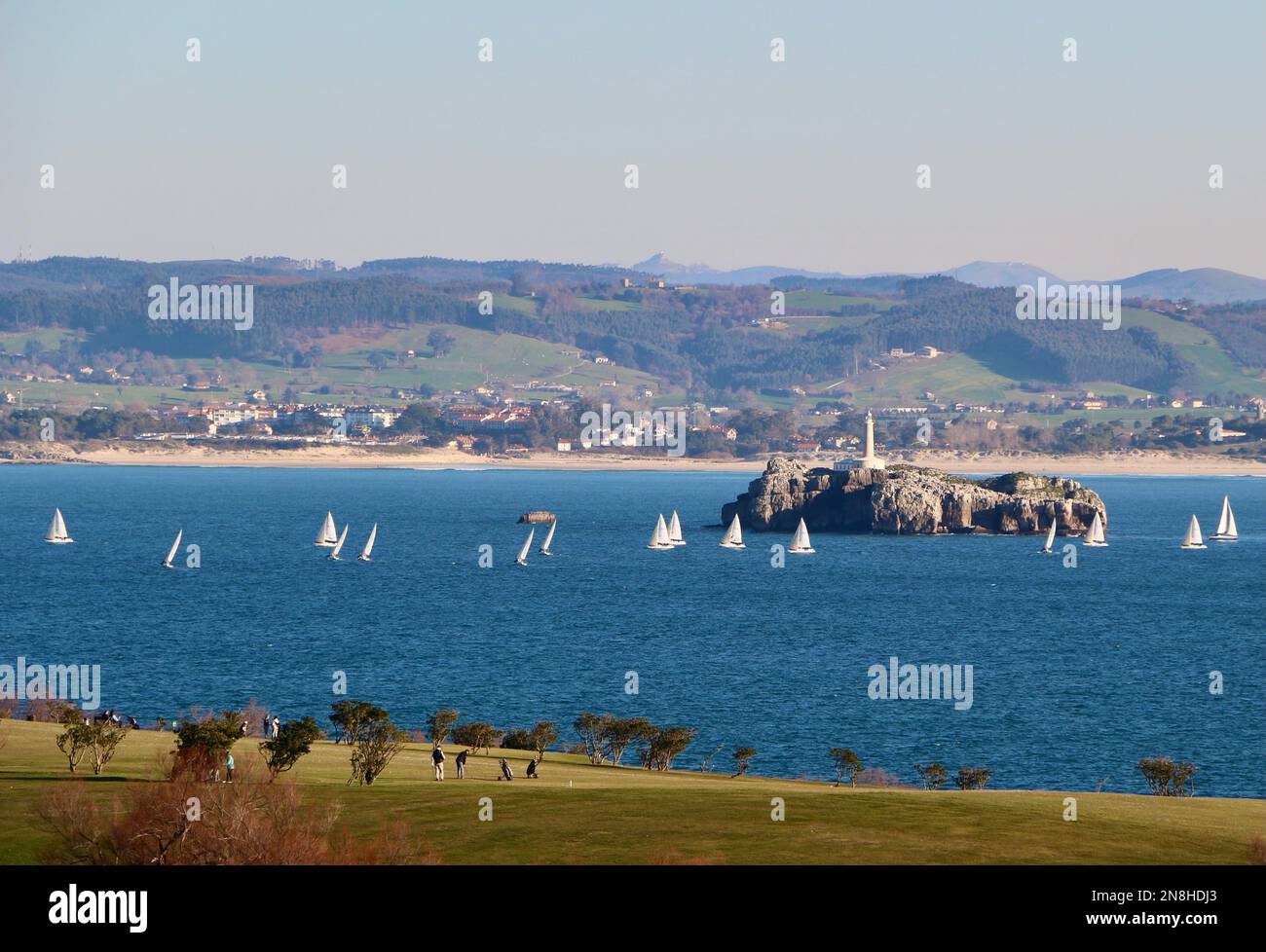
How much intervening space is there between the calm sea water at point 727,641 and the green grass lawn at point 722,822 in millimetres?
19797

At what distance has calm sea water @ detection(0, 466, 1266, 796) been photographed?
75312mm

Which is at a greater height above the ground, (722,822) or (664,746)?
(722,822)

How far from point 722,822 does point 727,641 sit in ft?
218

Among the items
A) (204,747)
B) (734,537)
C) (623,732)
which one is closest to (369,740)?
(204,747)

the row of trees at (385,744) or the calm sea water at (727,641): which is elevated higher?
the row of trees at (385,744)

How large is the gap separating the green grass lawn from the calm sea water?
19797 millimetres

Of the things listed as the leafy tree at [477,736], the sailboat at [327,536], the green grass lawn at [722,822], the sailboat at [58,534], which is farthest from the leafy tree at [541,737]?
the sailboat at [58,534]

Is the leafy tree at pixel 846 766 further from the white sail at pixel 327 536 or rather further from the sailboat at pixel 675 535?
the white sail at pixel 327 536

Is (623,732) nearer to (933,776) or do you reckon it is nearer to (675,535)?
(933,776)

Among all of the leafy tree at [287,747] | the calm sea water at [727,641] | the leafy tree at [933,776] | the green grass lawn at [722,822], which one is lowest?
the calm sea water at [727,641]

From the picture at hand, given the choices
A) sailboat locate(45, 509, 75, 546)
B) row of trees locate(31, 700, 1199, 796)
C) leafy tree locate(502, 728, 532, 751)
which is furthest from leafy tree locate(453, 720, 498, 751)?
sailboat locate(45, 509, 75, 546)

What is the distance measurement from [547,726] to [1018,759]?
2023 centimetres

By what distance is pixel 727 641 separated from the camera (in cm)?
10656

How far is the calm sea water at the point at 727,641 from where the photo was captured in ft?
→ 247
